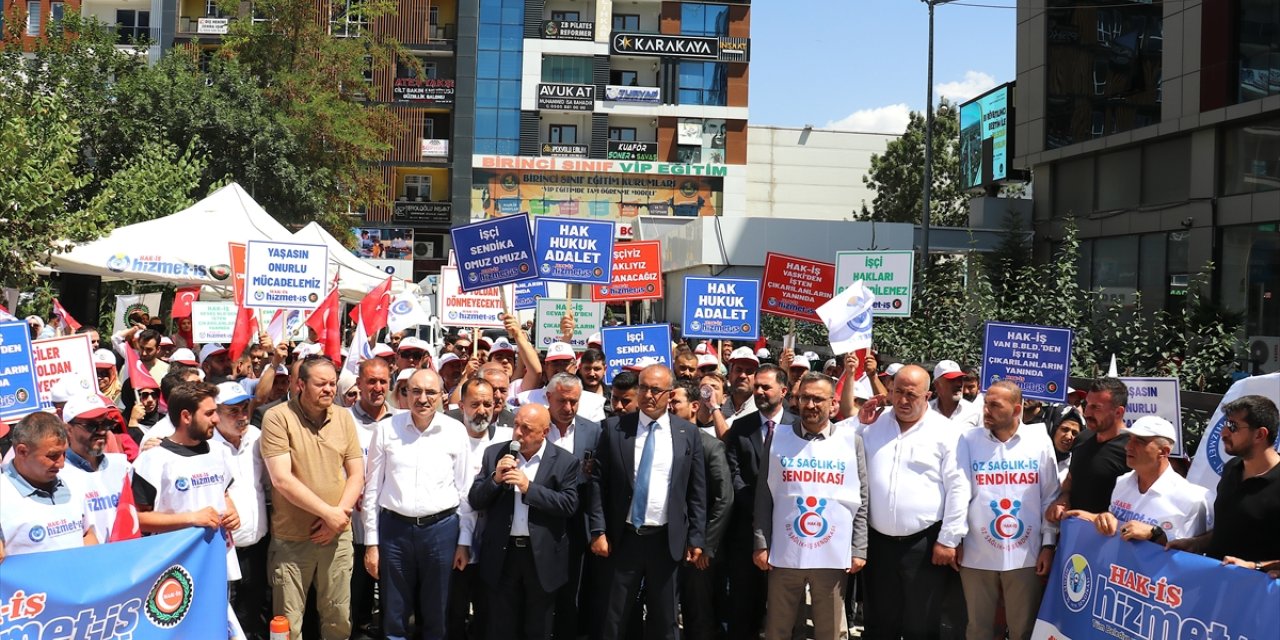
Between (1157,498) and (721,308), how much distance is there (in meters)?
6.82

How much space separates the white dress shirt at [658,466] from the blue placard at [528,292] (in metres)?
7.67

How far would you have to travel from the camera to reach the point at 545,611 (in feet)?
23.9

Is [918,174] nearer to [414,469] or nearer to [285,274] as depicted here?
[285,274]

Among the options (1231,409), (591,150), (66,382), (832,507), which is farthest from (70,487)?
(591,150)

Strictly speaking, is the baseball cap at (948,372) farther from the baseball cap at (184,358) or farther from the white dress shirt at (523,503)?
the baseball cap at (184,358)

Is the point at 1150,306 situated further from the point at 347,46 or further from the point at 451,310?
the point at 347,46

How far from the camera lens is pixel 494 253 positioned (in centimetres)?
1130

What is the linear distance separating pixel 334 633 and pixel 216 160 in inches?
1014

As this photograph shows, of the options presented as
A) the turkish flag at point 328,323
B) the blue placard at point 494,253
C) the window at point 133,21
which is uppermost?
the window at point 133,21

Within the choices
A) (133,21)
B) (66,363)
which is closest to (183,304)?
(66,363)

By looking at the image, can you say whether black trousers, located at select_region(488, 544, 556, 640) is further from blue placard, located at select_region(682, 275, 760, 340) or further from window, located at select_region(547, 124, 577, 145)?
window, located at select_region(547, 124, 577, 145)

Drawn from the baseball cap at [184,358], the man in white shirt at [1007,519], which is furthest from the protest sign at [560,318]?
the man in white shirt at [1007,519]

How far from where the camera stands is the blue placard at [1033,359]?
9641 millimetres

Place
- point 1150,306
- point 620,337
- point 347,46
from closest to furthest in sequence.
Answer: point 620,337 < point 1150,306 < point 347,46
